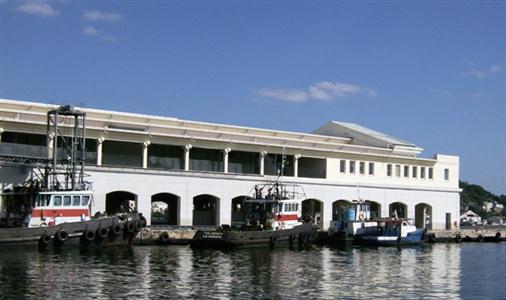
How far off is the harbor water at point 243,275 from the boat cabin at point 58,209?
10.9ft

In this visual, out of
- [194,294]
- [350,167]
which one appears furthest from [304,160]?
[194,294]

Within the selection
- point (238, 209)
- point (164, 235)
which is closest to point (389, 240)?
Result: point (238, 209)

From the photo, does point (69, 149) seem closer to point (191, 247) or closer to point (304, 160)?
point (191, 247)

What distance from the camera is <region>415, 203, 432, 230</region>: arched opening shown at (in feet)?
260

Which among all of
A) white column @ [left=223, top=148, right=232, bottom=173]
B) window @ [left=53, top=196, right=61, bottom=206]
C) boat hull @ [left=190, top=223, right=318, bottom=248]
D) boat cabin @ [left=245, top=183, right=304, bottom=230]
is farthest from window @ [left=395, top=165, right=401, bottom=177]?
window @ [left=53, top=196, right=61, bottom=206]

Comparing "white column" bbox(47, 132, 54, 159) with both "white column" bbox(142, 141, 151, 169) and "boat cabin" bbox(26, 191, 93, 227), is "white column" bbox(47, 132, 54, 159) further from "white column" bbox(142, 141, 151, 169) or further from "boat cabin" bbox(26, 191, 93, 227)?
"white column" bbox(142, 141, 151, 169)

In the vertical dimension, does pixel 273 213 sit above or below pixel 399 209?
below

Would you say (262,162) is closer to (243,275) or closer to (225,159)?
(225,159)

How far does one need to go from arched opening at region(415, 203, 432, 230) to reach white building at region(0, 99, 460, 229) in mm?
100

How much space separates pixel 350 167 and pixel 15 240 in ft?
120

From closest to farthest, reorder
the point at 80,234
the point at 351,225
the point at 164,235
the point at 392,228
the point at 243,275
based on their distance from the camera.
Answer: the point at 243,275, the point at 80,234, the point at 164,235, the point at 351,225, the point at 392,228

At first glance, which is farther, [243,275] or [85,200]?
[85,200]

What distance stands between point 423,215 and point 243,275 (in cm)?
4932

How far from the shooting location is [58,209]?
4694 cm
